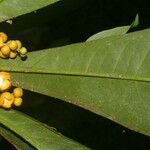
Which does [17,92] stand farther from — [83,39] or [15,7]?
[83,39]

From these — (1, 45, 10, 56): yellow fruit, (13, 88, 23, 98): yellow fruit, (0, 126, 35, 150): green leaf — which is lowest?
(0, 126, 35, 150): green leaf

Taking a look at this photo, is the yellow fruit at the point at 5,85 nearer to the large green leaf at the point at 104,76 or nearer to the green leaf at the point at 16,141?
the large green leaf at the point at 104,76

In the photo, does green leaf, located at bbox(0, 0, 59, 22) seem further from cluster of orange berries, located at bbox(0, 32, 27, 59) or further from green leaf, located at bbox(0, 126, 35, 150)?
green leaf, located at bbox(0, 126, 35, 150)

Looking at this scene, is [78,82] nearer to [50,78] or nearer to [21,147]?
[50,78]

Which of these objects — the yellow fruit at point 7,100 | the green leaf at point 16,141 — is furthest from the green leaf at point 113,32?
the green leaf at point 16,141

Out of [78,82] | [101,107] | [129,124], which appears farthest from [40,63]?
[129,124]

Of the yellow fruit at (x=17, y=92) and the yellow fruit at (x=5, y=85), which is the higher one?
the yellow fruit at (x=5, y=85)

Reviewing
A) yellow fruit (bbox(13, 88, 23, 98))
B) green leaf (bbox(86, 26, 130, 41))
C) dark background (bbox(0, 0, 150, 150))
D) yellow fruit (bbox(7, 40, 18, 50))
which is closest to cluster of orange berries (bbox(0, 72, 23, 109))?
yellow fruit (bbox(13, 88, 23, 98))
